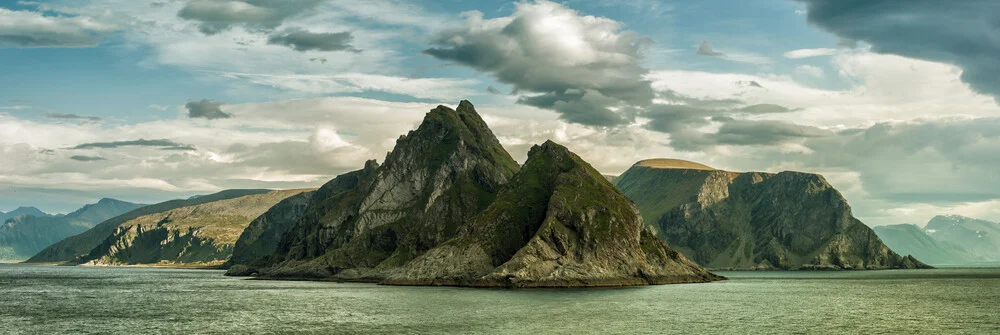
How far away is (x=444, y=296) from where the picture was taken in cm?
18475

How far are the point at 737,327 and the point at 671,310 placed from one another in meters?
28.7

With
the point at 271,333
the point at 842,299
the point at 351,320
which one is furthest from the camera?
the point at 842,299

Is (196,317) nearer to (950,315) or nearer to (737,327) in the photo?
(737,327)

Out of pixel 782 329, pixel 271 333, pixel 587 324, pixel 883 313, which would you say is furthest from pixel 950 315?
pixel 271 333

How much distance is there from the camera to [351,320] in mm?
128250

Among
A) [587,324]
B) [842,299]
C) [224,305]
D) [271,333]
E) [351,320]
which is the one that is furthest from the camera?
[842,299]

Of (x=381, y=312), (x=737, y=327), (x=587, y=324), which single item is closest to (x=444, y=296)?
(x=381, y=312)

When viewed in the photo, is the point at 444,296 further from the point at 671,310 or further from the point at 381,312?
the point at 671,310

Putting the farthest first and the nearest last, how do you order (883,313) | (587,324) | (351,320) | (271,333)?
(883,313), (351,320), (587,324), (271,333)

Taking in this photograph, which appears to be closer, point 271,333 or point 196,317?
point 271,333

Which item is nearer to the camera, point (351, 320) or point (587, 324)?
point (587, 324)

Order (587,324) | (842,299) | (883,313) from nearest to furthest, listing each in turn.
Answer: (587,324)
(883,313)
(842,299)

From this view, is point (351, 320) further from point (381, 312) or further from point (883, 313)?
point (883, 313)

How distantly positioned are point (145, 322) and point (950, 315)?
5492 inches
